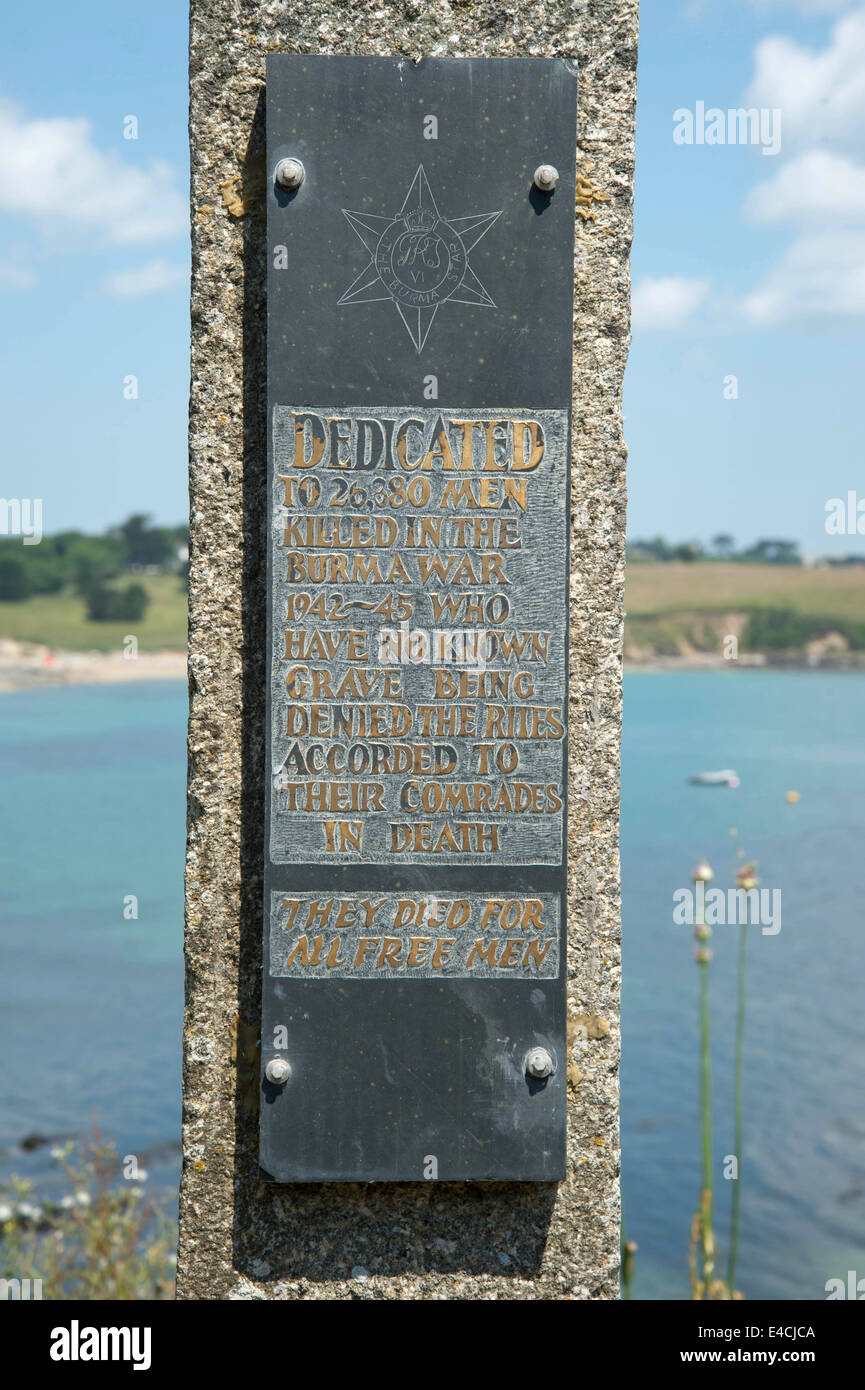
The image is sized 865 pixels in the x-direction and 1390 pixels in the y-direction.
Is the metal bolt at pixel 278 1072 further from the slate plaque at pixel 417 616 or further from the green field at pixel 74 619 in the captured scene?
the green field at pixel 74 619

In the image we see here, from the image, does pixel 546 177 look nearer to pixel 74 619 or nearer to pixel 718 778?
pixel 718 778

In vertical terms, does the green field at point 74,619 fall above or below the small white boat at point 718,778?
above

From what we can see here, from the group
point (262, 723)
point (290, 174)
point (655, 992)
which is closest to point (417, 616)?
point (262, 723)

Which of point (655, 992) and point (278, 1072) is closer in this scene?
point (278, 1072)

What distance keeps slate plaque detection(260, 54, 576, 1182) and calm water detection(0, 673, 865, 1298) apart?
383 cm

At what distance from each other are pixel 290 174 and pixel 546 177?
0.53m

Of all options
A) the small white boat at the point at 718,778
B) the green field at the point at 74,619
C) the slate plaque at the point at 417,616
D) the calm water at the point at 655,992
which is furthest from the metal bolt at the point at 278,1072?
the green field at the point at 74,619

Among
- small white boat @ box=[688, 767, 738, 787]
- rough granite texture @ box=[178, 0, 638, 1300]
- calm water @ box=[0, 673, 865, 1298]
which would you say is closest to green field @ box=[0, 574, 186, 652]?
calm water @ box=[0, 673, 865, 1298]

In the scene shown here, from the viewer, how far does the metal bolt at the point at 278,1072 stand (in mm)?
2248

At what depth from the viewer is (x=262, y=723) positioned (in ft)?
7.85

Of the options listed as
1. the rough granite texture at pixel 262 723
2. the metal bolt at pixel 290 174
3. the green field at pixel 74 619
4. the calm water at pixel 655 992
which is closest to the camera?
the metal bolt at pixel 290 174

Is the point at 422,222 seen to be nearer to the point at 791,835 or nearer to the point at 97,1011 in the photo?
the point at 97,1011

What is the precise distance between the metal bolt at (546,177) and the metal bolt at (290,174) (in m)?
0.48

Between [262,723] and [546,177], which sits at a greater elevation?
[546,177]
